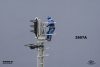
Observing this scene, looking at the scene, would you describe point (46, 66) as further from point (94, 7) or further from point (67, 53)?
point (94, 7)

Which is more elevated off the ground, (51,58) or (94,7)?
(94,7)

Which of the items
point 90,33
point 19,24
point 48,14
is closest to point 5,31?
point 19,24

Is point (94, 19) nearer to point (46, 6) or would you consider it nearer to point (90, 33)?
point (90, 33)

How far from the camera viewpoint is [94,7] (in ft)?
22.2

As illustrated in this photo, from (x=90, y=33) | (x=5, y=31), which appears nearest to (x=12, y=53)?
(x=5, y=31)

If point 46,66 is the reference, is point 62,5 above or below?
above

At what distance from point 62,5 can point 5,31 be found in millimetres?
1160

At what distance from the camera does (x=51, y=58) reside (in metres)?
6.81

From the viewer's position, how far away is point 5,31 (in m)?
6.80

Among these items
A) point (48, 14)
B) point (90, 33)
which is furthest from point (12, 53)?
point (90, 33)

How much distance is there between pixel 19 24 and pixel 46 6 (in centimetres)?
60

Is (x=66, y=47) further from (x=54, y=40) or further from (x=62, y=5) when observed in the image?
(x=62, y=5)

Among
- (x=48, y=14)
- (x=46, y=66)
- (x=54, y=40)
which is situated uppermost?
(x=48, y=14)

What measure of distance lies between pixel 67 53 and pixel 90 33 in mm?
564
